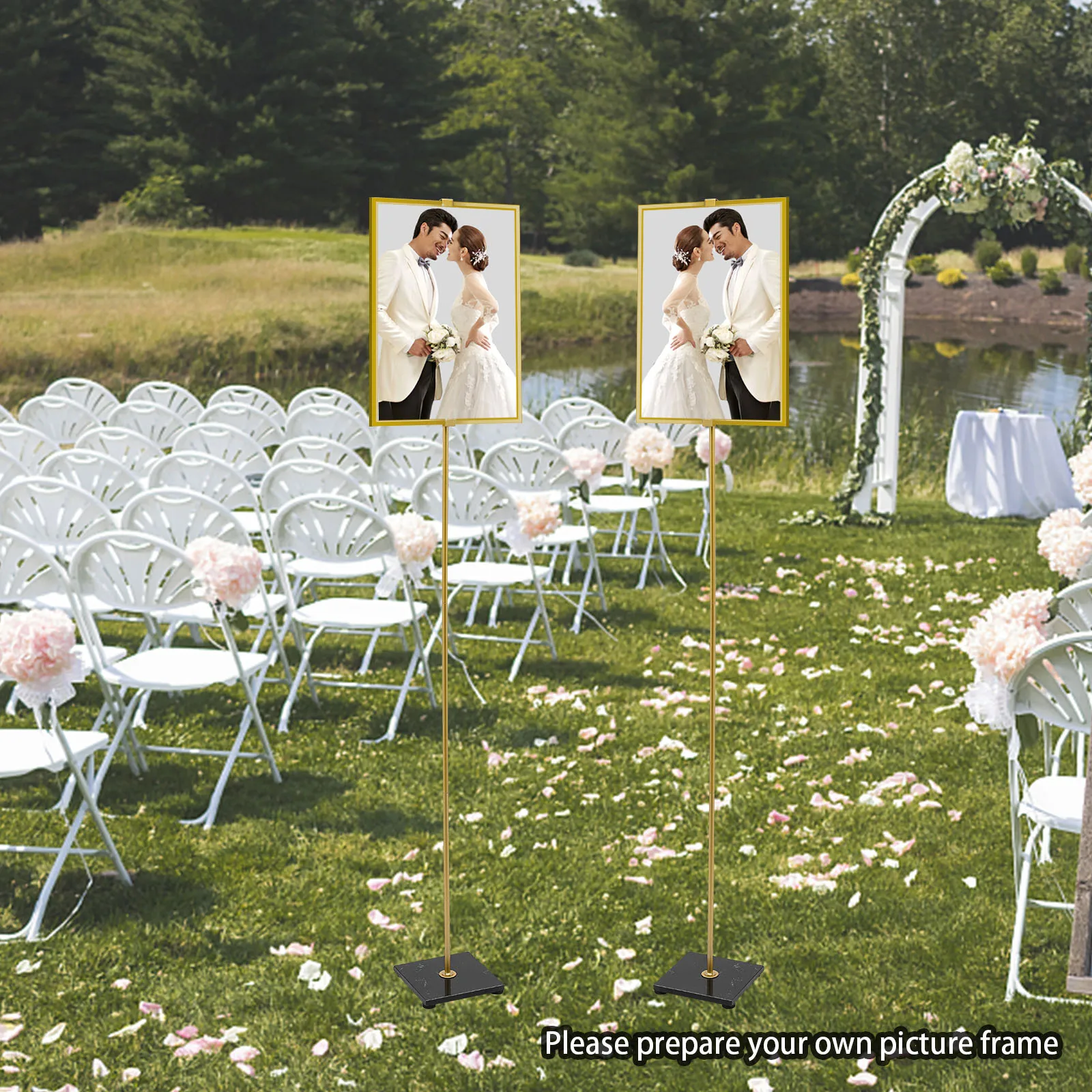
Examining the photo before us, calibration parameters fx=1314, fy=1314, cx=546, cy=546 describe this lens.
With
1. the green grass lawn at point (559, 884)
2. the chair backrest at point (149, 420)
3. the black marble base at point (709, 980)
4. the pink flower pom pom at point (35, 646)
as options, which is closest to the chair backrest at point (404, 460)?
the green grass lawn at point (559, 884)

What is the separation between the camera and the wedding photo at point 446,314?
3.43 meters

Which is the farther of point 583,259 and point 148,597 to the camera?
point 583,259

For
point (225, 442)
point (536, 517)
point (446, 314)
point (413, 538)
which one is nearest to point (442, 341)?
point (446, 314)

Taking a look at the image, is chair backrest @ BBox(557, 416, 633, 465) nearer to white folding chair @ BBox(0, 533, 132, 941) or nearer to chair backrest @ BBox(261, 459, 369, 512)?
chair backrest @ BBox(261, 459, 369, 512)

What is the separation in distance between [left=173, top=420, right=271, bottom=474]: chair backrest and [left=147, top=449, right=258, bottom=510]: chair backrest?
753 millimetres

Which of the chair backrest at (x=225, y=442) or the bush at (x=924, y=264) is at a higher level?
the bush at (x=924, y=264)

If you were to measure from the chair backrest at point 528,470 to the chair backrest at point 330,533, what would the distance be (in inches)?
55.9

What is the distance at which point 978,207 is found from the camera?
9469 millimetres

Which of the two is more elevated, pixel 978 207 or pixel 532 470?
pixel 978 207

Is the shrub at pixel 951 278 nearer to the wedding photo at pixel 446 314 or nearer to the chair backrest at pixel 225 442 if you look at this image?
the chair backrest at pixel 225 442

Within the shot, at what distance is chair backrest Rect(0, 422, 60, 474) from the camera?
Result: 23.6ft

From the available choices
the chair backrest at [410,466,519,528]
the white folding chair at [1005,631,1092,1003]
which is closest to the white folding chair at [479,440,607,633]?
the chair backrest at [410,466,519,528]

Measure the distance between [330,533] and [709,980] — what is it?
264 centimetres

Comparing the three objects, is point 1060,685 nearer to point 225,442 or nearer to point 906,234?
point 225,442
